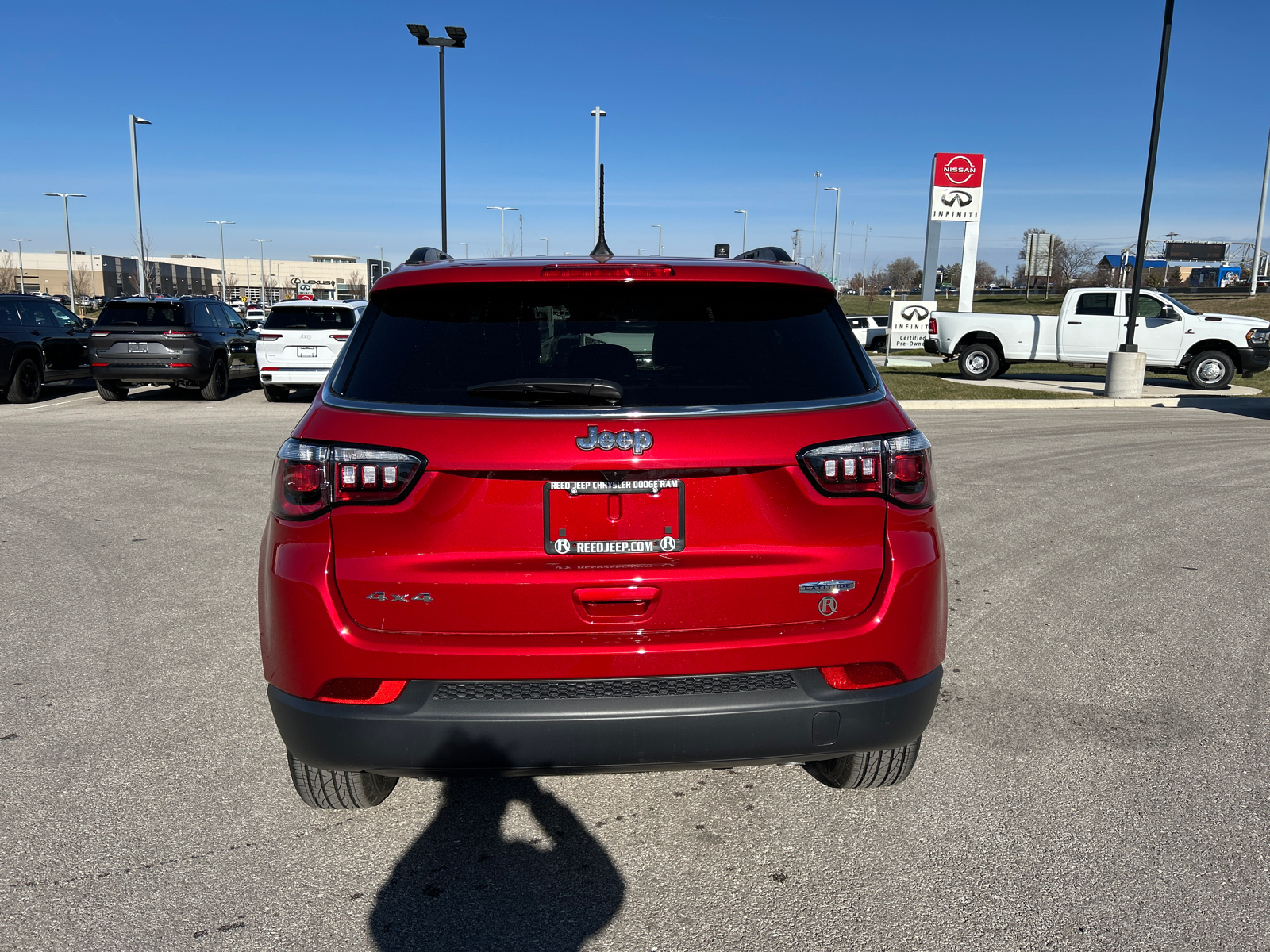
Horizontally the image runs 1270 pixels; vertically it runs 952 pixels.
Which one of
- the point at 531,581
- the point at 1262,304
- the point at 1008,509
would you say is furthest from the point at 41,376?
the point at 1262,304

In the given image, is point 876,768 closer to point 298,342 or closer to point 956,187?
point 298,342

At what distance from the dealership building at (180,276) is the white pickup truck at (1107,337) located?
95787mm

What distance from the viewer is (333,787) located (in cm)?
310

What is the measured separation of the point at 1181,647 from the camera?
493 cm

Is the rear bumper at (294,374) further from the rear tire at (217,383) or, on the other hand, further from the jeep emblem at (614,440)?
the jeep emblem at (614,440)

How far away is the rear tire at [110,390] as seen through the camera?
16875 millimetres

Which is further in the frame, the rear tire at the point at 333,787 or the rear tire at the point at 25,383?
the rear tire at the point at 25,383

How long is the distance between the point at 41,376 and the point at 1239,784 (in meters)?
18.0

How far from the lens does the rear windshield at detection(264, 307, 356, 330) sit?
16594mm

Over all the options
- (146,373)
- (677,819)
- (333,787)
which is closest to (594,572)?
(677,819)

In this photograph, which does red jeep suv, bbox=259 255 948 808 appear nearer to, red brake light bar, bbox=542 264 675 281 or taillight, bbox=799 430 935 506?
taillight, bbox=799 430 935 506

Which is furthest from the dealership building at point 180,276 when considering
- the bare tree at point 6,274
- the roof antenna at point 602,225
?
the roof antenna at point 602,225

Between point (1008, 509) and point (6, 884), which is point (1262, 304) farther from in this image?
point (6, 884)

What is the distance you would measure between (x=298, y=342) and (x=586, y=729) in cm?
1507
